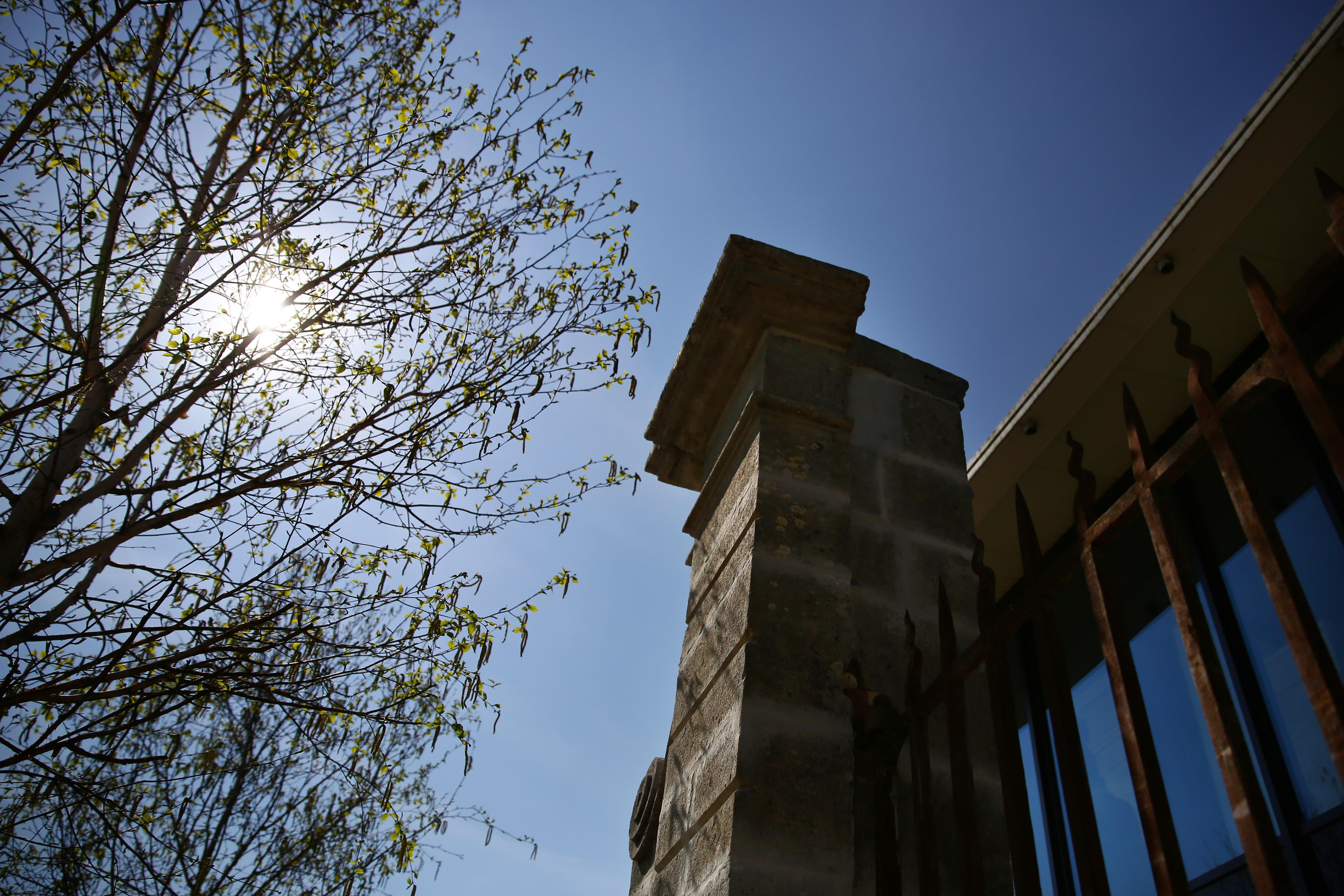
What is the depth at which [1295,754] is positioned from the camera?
12.6 feet

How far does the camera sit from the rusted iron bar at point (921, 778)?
1.84m

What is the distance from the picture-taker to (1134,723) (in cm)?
141

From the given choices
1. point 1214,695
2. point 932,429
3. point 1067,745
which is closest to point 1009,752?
point 1067,745

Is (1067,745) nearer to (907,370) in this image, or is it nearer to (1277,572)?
(1277,572)

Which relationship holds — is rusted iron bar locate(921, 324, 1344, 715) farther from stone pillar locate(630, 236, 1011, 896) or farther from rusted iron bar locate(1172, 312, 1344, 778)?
stone pillar locate(630, 236, 1011, 896)

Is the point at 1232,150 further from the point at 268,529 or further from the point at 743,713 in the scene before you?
the point at 268,529


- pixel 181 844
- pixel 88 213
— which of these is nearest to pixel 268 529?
pixel 88 213

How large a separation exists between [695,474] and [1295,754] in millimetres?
2926

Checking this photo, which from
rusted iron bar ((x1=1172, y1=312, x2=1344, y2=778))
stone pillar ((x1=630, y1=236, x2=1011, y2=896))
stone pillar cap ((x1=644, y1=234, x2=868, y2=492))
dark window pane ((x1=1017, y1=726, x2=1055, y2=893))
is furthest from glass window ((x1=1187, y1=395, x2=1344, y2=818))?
rusted iron bar ((x1=1172, y1=312, x2=1344, y2=778))

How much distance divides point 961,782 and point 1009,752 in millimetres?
156

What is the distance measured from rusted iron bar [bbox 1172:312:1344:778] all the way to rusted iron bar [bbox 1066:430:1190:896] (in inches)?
7.5

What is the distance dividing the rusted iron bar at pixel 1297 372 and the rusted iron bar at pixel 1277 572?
0.31 feet

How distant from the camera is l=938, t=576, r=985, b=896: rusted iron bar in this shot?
169cm

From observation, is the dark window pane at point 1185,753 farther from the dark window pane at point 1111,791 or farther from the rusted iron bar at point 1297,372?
the rusted iron bar at point 1297,372
